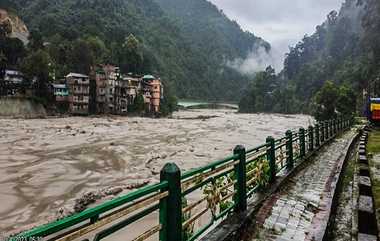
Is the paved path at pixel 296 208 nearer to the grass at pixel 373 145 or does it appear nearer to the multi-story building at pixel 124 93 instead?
the grass at pixel 373 145

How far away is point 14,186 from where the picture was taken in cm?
1371

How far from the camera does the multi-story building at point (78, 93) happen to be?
6156 centimetres

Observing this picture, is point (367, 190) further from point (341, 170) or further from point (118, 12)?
point (118, 12)

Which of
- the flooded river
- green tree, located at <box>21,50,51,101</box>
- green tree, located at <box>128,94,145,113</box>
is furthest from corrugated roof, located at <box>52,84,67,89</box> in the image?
the flooded river

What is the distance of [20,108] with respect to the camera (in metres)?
52.4

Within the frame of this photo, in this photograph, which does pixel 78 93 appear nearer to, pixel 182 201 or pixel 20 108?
pixel 20 108

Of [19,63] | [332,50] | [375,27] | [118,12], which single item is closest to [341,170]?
[19,63]

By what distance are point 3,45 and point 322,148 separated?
194ft

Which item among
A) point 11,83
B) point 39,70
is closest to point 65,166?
point 39,70

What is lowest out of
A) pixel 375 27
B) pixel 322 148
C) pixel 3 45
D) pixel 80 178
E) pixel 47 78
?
pixel 80 178

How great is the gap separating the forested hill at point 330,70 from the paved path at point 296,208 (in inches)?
1670

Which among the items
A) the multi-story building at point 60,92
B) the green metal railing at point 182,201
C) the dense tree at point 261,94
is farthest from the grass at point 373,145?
the dense tree at point 261,94

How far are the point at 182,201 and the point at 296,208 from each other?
3.35 meters

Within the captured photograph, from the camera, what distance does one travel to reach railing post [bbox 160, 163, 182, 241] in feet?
12.9
